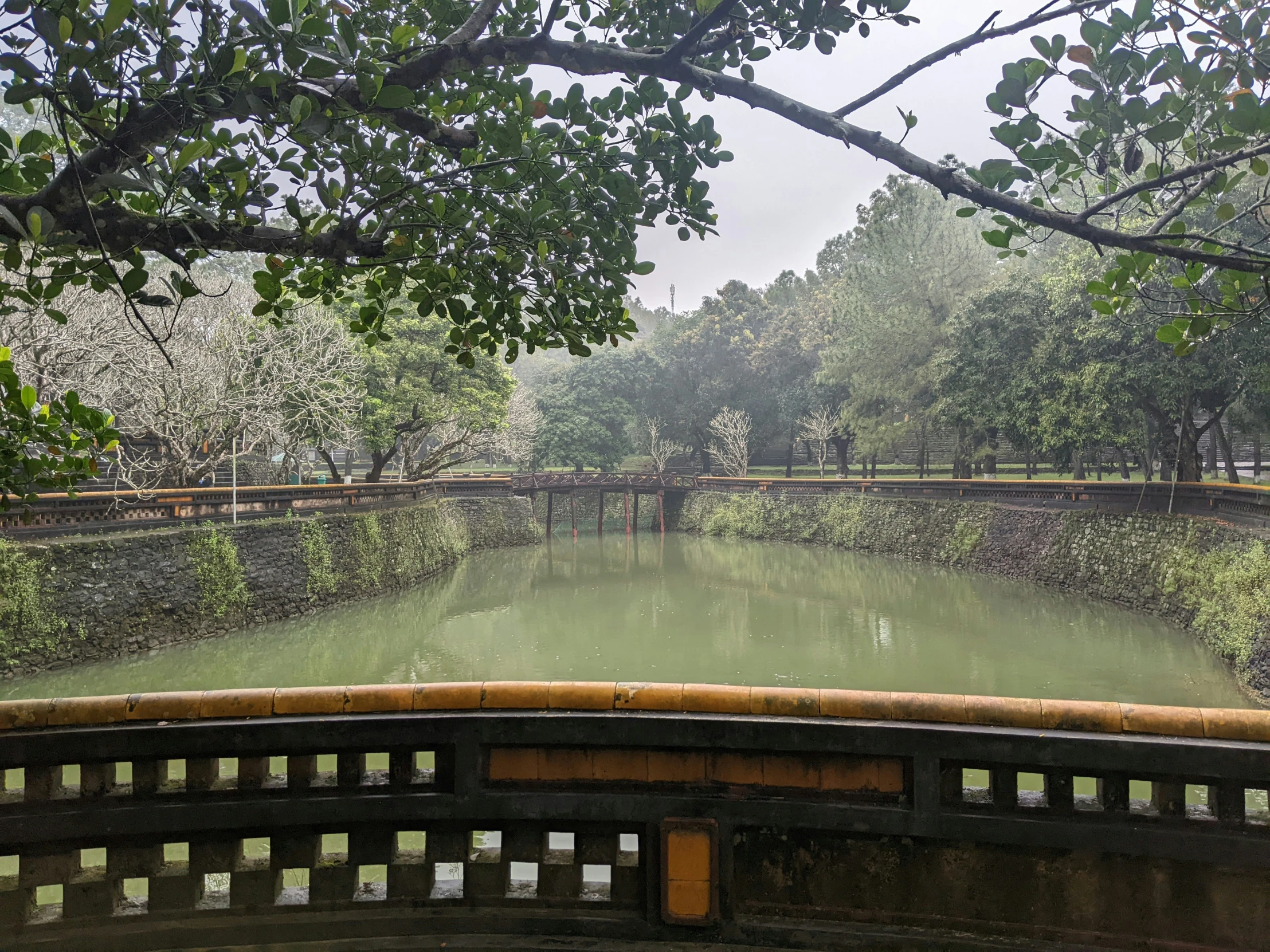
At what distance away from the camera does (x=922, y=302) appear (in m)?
22.0

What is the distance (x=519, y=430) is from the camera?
2691cm

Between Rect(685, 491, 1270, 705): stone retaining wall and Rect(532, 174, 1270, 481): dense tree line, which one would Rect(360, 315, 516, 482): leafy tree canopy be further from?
Rect(532, 174, 1270, 481): dense tree line

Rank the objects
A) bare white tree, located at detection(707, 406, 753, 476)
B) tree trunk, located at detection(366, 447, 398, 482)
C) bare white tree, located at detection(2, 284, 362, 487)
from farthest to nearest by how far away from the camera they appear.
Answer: bare white tree, located at detection(707, 406, 753, 476) → tree trunk, located at detection(366, 447, 398, 482) → bare white tree, located at detection(2, 284, 362, 487)

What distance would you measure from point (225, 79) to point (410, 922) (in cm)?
209

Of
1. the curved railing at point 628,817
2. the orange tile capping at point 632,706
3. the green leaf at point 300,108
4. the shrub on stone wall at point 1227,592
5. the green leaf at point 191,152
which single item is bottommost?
the shrub on stone wall at point 1227,592

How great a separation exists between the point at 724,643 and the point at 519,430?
56.3ft

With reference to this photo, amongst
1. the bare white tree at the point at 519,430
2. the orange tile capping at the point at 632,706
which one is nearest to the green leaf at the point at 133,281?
the orange tile capping at the point at 632,706

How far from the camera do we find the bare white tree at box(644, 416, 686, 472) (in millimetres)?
32312

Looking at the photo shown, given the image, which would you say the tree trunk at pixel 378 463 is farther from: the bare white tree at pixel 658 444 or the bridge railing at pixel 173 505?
the bare white tree at pixel 658 444

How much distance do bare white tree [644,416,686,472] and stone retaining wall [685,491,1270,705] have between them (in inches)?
265

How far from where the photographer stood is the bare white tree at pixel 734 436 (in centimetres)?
3019

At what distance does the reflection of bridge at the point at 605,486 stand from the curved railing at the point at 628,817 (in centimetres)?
2373

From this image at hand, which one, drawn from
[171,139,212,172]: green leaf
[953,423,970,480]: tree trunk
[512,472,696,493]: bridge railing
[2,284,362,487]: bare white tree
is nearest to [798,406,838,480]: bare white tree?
[512,472,696,493]: bridge railing

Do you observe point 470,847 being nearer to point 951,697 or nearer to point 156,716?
point 156,716
